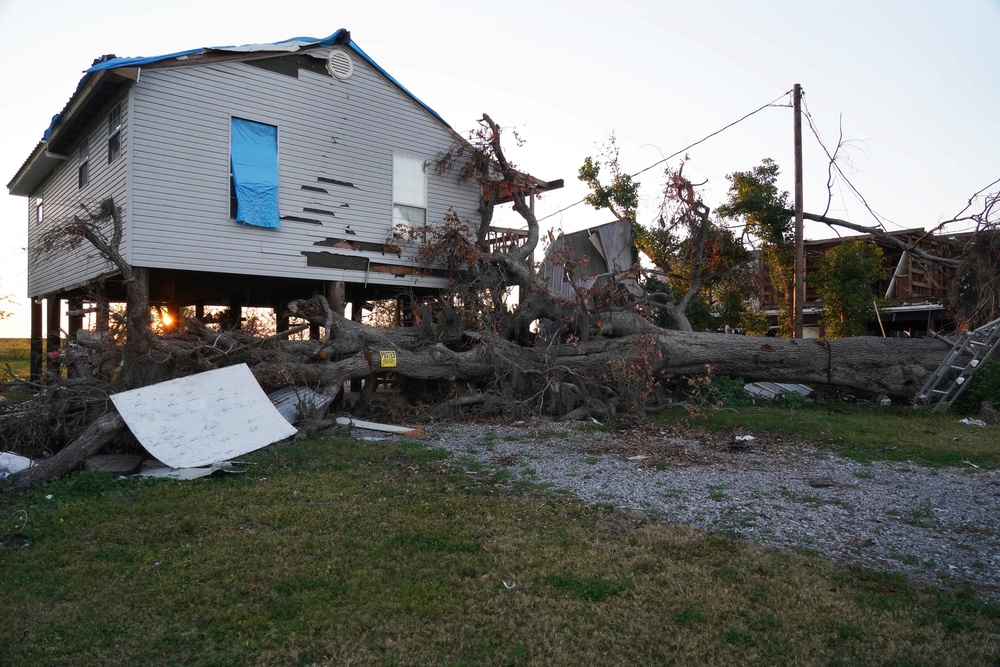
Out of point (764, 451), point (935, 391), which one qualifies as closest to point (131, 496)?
point (764, 451)

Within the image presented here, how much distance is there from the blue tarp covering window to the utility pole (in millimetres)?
11394

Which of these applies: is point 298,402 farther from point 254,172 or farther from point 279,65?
point 279,65

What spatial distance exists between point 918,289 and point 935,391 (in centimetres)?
1207

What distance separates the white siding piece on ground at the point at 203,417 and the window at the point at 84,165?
24.7 ft

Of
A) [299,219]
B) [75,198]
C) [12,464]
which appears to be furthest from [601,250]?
[12,464]

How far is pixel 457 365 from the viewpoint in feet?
38.8

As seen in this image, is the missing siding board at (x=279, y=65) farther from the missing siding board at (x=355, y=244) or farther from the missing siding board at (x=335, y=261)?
the missing siding board at (x=335, y=261)

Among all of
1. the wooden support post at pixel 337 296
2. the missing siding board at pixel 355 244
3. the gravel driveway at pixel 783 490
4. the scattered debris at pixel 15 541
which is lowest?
the gravel driveway at pixel 783 490


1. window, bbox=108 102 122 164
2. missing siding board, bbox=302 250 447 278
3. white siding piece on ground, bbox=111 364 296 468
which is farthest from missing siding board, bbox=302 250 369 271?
white siding piece on ground, bbox=111 364 296 468

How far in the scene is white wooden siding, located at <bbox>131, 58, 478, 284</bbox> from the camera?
11484mm

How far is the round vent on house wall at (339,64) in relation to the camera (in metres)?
13.6

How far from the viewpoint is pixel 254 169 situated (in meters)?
12.5

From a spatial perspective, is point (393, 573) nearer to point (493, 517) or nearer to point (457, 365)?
point (493, 517)

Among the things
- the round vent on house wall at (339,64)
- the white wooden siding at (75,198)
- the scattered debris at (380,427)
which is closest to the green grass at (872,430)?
the scattered debris at (380,427)
